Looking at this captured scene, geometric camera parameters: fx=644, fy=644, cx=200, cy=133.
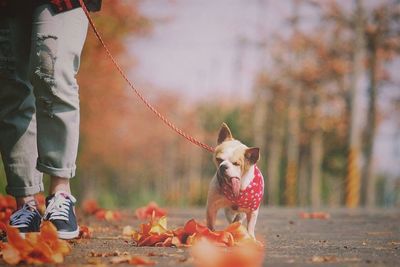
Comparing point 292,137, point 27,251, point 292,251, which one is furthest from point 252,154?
point 292,137

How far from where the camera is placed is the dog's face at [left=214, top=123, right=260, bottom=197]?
10.1 feet

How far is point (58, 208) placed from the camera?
306cm

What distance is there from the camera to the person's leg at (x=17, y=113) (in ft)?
10.8

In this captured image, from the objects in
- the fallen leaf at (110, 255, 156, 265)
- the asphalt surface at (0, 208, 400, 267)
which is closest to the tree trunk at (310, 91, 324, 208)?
the asphalt surface at (0, 208, 400, 267)

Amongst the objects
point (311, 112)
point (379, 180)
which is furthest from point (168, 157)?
point (311, 112)

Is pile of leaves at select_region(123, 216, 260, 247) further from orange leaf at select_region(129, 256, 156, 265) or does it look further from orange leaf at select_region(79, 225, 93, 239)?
orange leaf at select_region(129, 256, 156, 265)

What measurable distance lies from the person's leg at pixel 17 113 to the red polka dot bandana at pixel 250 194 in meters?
1.06

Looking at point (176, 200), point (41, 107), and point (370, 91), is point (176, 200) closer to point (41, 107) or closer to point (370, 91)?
point (370, 91)

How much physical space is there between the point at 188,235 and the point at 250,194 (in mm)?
422

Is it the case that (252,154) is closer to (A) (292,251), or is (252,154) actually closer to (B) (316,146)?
(A) (292,251)

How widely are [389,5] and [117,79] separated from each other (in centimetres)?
741

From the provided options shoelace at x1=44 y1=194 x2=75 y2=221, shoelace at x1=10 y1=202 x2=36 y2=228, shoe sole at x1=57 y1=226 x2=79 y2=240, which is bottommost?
shoe sole at x1=57 y1=226 x2=79 y2=240

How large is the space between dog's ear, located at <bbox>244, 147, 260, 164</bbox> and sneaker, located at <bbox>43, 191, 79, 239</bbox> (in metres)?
0.89

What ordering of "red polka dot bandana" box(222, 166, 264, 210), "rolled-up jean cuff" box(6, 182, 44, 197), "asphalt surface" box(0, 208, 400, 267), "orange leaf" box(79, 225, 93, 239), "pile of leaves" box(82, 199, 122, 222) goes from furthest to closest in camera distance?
"pile of leaves" box(82, 199, 122, 222)
"orange leaf" box(79, 225, 93, 239)
"rolled-up jean cuff" box(6, 182, 44, 197)
"red polka dot bandana" box(222, 166, 264, 210)
"asphalt surface" box(0, 208, 400, 267)
